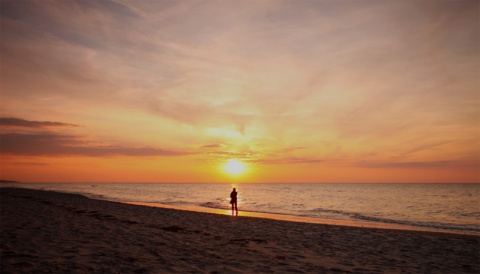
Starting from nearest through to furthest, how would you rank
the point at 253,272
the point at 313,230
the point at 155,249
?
the point at 253,272 < the point at 155,249 < the point at 313,230

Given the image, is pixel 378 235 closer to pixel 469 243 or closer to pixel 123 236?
pixel 469 243

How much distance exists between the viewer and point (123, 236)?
1248cm

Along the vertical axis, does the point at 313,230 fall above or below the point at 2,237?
below

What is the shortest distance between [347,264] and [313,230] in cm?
785

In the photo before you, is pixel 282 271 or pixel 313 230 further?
pixel 313 230

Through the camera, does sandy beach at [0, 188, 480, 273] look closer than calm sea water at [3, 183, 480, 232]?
Yes

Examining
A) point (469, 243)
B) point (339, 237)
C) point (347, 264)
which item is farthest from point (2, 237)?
point (469, 243)

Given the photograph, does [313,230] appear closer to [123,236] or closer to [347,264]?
[347,264]

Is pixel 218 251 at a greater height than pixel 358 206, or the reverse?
pixel 218 251

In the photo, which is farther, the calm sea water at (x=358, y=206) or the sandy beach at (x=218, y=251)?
the calm sea water at (x=358, y=206)

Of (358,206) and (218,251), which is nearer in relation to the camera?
(218,251)

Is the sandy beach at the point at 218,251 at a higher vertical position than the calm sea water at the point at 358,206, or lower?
higher

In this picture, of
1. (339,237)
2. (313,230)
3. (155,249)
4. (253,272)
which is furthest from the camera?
(313,230)

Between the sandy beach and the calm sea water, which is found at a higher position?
the sandy beach
